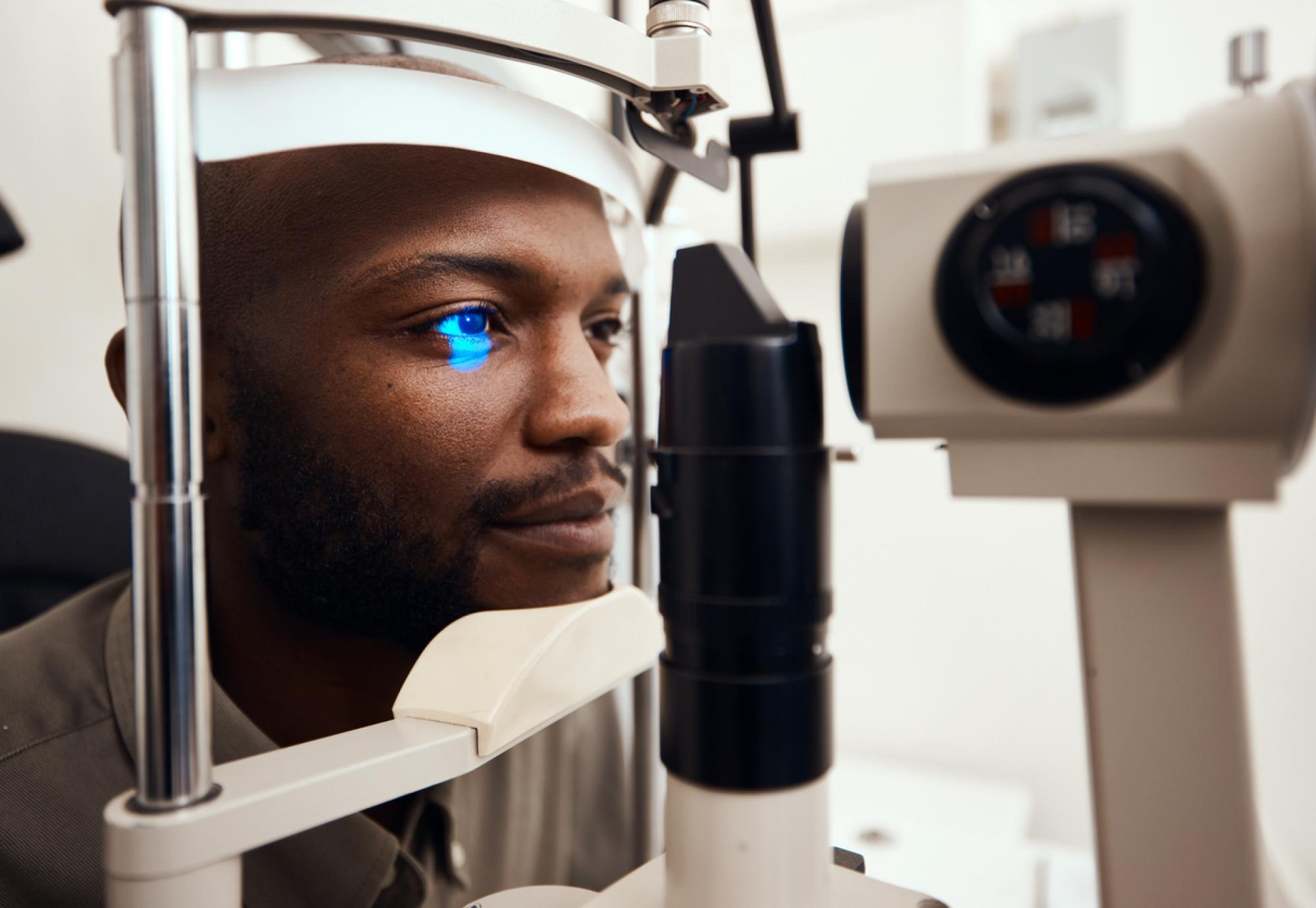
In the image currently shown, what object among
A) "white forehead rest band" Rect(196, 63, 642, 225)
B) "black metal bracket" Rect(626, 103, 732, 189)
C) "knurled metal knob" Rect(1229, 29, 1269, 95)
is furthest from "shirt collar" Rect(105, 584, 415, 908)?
"knurled metal knob" Rect(1229, 29, 1269, 95)

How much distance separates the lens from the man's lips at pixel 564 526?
1.71 ft

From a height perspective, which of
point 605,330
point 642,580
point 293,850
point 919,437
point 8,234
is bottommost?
point 293,850

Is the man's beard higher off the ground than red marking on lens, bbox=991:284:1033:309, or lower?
lower

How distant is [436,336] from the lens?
0.51 metres

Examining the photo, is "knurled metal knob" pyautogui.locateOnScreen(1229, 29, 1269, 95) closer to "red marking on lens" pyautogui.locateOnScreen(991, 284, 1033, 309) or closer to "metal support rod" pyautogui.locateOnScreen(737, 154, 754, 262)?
"red marking on lens" pyautogui.locateOnScreen(991, 284, 1033, 309)

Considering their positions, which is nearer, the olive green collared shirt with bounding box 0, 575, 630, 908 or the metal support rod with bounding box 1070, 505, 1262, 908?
the metal support rod with bounding box 1070, 505, 1262, 908

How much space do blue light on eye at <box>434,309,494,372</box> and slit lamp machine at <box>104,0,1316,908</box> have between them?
0.68 feet

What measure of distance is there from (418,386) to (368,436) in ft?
0.15

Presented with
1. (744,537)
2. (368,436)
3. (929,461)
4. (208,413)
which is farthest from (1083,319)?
(929,461)

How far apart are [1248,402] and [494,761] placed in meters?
0.73

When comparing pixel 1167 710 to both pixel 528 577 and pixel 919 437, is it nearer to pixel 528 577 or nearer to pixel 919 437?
pixel 919 437

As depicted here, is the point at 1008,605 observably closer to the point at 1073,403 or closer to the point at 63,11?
the point at 1073,403

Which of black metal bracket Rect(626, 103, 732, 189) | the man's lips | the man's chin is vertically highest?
black metal bracket Rect(626, 103, 732, 189)

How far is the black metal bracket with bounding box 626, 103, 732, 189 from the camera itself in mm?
463
